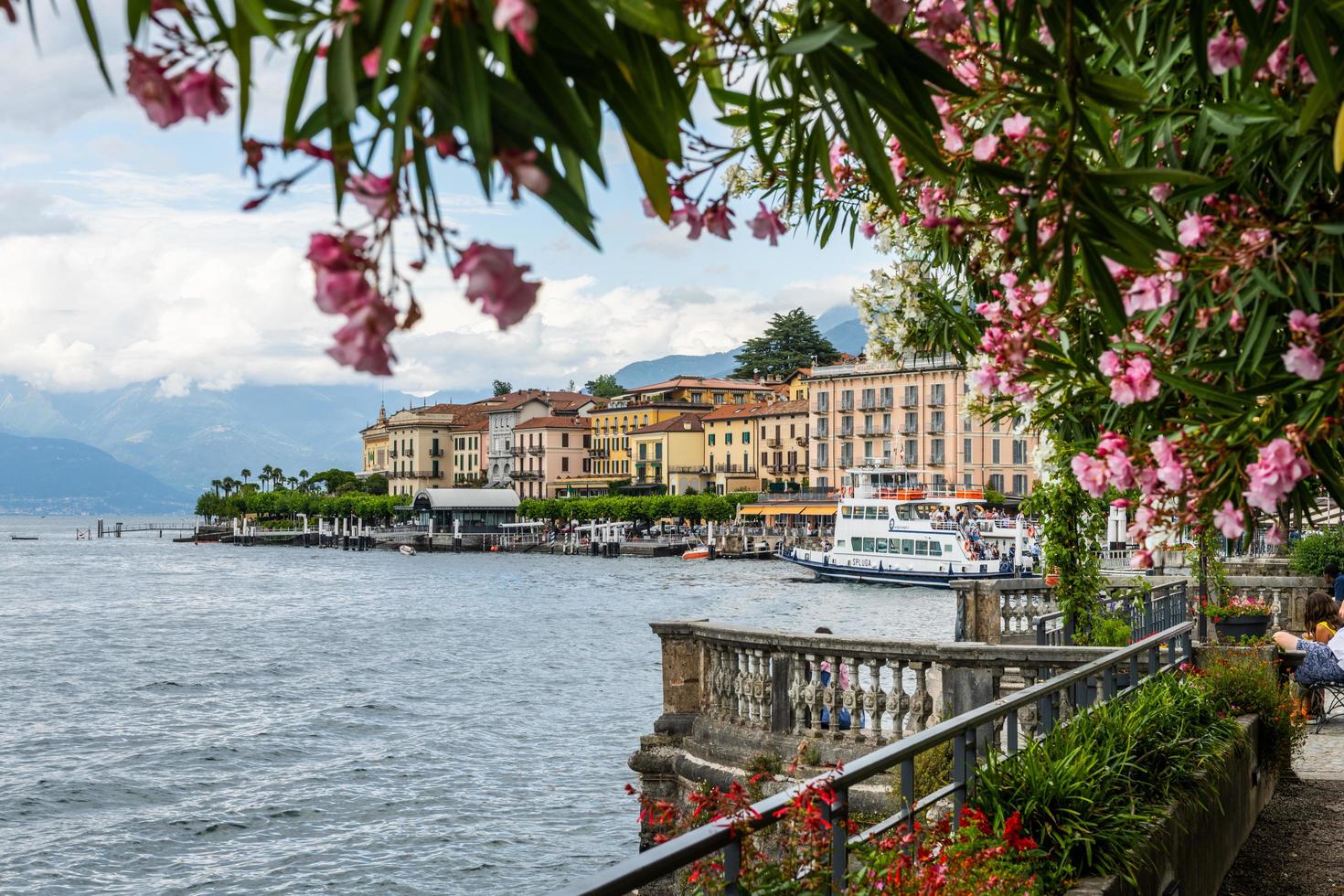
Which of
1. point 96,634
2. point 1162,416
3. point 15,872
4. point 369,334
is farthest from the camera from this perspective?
point 96,634

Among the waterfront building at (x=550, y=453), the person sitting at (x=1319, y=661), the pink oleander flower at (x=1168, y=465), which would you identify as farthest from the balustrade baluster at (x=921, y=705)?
the waterfront building at (x=550, y=453)

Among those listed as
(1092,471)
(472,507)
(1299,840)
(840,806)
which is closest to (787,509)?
(472,507)

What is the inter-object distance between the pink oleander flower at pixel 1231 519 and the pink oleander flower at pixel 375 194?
2.20 meters

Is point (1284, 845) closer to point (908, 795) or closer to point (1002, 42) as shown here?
point (908, 795)

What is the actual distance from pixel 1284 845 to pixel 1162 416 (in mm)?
6497

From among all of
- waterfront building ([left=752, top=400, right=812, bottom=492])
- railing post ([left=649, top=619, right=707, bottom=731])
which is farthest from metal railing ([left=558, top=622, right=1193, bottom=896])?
waterfront building ([left=752, top=400, right=812, bottom=492])

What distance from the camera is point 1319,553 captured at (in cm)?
2636

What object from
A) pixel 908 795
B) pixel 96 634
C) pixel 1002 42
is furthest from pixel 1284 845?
pixel 96 634

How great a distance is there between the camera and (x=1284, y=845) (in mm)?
8930

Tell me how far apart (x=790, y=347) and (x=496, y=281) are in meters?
125

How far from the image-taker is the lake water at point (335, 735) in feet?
57.1

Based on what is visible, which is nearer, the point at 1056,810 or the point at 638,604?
the point at 1056,810

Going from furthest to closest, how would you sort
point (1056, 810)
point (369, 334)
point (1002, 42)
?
point (1056, 810), point (1002, 42), point (369, 334)

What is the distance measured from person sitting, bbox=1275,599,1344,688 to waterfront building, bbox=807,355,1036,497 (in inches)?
2937
